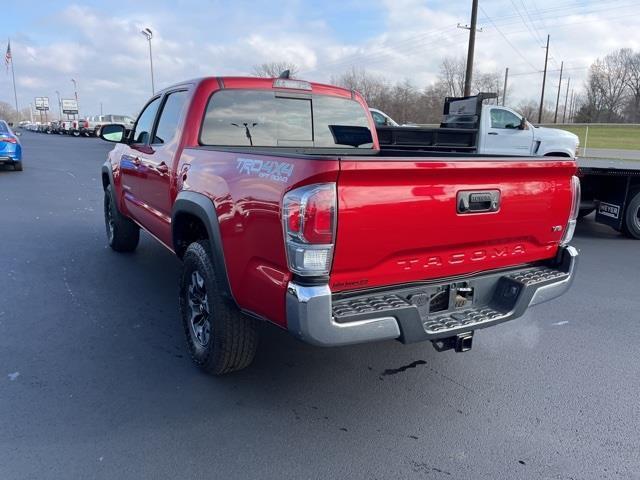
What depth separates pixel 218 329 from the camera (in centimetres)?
→ 312

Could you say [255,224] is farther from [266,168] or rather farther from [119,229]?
[119,229]

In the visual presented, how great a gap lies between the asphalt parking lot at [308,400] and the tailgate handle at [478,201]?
122 centimetres

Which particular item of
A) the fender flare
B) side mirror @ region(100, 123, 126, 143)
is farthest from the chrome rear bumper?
Answer: side mirror @ region(100, 123, 126, 143)

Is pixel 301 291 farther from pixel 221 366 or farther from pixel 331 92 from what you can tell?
pixel 331 92

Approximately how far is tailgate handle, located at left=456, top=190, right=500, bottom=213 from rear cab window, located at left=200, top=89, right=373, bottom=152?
1.90 m

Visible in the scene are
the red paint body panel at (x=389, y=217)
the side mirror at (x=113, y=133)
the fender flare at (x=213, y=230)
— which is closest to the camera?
the red paint body panel at (x=389, y=217)

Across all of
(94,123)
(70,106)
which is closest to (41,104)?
(70,106)

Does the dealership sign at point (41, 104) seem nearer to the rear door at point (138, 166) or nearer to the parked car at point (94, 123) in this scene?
the parked car at point (94, 123)

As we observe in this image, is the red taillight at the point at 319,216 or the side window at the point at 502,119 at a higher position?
the side window at the point at 502,119

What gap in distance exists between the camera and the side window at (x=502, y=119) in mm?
13531

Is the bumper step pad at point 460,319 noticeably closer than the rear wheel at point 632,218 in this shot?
Yes

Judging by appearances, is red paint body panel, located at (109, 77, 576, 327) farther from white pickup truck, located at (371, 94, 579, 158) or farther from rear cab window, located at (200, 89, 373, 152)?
white pickup truck, located at (371, 94, 579, 158)

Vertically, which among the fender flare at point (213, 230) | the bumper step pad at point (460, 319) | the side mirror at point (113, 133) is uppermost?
the side mirror at point (113, 133)

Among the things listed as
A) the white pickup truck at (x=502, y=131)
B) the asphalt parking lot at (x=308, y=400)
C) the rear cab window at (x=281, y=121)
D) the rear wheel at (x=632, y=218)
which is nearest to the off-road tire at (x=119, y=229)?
the asphalt parking lot at (x=308, y=400)
